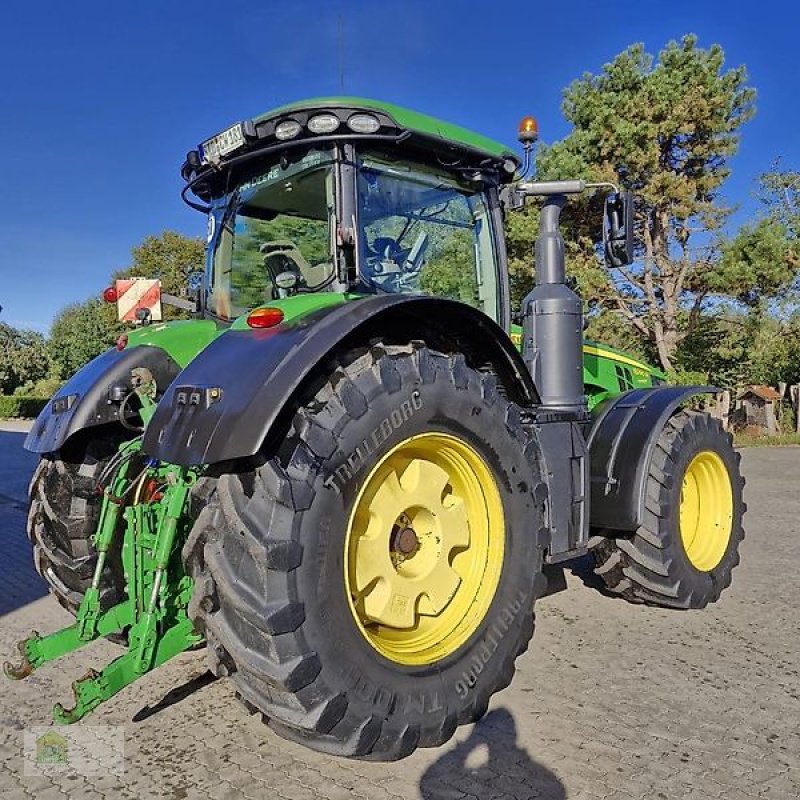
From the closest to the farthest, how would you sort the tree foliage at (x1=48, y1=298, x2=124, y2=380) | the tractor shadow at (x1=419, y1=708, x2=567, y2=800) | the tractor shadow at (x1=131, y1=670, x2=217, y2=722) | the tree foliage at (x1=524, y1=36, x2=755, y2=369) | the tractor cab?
the tractor shadow at (x1=419, y1=708, x2=567, y2=800), the tractor shadow at (x1=131, y1=670, x2=217, y2=722), the tractor cab, the tree foliage at (x1=524, y1=36, x2=755, y2=369), the tree foliage at (x1=48, y1=298, x2=124, y2=380)

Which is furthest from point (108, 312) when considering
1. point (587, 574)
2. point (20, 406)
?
point (587, 574)

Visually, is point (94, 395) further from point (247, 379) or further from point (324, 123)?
point (324, 123)

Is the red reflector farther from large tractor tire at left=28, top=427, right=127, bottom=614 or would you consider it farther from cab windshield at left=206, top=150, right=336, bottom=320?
large tractor tire at left=28, top=427, right=127, bottom=614

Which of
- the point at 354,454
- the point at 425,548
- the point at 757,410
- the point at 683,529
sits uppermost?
the point at 354,454

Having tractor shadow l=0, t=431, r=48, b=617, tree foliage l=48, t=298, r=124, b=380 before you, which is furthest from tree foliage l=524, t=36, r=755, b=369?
tree foliage l=48, t=298, r=124, b=380

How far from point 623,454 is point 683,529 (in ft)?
3.29

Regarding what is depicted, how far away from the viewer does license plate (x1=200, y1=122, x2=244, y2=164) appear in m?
3.17

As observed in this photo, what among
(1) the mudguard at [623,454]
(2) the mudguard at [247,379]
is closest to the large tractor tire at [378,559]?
(2) the mudguard at [247,379]

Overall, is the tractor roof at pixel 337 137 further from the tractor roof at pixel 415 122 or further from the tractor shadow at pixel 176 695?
the tractor shadow at pixel 176 695

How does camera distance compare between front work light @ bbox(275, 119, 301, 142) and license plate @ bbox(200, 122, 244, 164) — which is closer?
front work light @ bbox(275, 119, 301, 142)

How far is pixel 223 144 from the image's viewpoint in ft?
10.8

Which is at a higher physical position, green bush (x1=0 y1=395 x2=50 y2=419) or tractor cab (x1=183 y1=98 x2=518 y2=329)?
tractor cab (x1=183 y1=98 x2=518 y2=329)

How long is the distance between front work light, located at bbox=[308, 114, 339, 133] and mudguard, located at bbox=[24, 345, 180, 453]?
1.23 meters

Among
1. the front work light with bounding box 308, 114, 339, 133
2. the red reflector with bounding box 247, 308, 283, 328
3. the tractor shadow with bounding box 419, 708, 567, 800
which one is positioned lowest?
the tractor shadow with bounding box 419, 708, 567, 800
